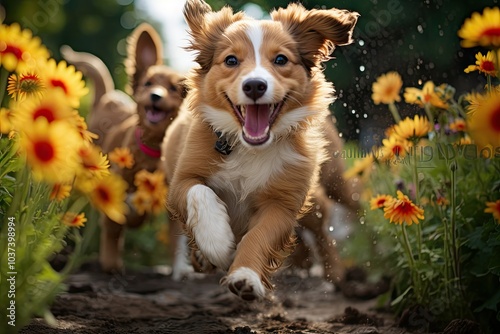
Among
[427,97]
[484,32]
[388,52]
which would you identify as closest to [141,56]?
[388,52]

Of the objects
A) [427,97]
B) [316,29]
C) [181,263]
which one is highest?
[316,29]

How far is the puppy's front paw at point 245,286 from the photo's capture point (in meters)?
3.00

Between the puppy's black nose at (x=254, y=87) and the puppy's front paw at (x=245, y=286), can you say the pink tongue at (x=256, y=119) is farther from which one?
the puppy's front paw at (x=245, y=286)

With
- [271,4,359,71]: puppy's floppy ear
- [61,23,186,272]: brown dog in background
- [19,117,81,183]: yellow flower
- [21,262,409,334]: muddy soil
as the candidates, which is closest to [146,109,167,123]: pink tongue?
[61,23,186,272]: brown dog in background

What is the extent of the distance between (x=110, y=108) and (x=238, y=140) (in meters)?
3.64

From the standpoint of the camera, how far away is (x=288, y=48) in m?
3.61

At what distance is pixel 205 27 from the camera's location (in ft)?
12.5

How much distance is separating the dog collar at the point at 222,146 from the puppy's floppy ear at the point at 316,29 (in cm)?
59

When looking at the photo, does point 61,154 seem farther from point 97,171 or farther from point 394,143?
point 394,143

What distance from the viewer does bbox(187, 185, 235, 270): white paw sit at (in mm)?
3277

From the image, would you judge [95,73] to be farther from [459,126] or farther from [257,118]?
[459,126]

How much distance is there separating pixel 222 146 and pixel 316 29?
2.62ft

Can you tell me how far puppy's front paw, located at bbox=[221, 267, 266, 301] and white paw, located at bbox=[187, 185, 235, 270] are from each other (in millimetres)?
239

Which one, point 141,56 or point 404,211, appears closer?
point 404,211
